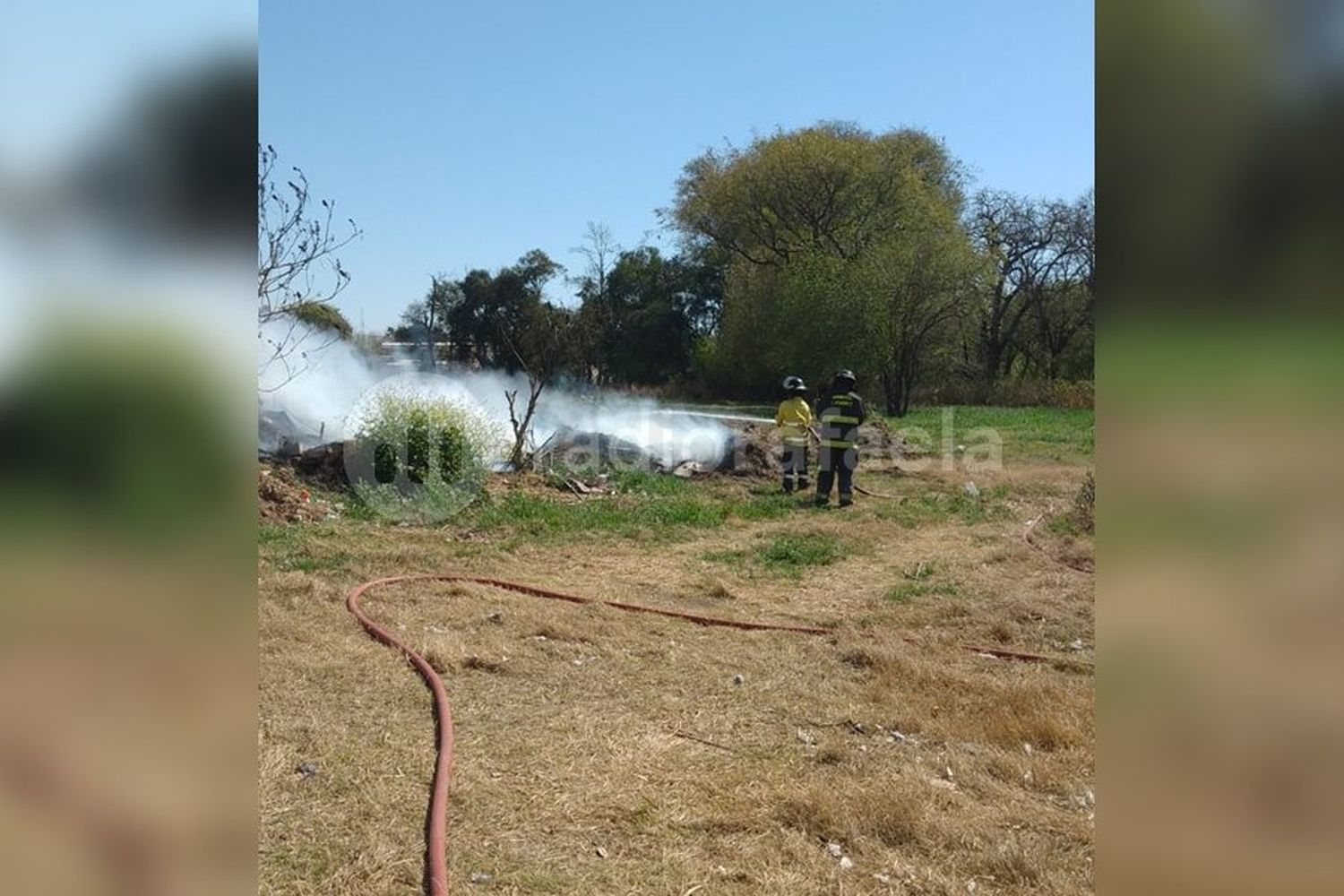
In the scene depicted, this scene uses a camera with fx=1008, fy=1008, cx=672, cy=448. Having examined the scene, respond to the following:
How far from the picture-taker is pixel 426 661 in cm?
554

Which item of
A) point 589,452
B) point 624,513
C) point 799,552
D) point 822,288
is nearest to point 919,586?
→ point 799,552

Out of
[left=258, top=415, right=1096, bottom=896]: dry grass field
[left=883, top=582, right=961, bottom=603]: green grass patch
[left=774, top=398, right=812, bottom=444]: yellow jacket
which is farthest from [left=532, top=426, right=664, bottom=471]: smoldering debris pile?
[left=883, top=582, right=961, bottom=603]: green grass patch

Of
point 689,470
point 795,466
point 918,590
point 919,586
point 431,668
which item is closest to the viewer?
point 431,668

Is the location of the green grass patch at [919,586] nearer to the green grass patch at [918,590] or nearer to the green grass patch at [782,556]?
the green grass patch at [918,590]

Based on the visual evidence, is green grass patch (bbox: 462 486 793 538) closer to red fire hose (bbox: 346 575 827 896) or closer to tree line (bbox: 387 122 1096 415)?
red fire hose (bbox: 346 575 827 896)

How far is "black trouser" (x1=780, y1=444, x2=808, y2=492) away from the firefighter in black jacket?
1.03 metres

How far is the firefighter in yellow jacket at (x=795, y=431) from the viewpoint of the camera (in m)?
13.3

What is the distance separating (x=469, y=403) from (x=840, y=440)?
4.54 metres

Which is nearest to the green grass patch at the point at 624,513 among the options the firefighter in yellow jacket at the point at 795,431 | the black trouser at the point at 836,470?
the black trouser at the point at 836,470

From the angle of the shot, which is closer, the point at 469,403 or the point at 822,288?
the point at 469,403

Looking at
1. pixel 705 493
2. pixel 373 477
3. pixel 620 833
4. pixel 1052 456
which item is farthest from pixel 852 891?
pixel 1052 456

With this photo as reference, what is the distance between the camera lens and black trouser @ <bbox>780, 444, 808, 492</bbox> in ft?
44.6

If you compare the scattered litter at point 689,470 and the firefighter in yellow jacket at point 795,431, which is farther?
the scattered litter at point 689,470

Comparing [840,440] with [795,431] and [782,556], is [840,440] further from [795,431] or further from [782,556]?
[782,556]
